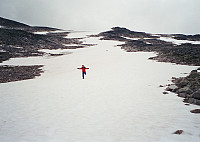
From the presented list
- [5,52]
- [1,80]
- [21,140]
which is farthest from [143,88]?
[5,52]

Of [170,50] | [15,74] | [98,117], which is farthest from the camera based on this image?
[170,50]

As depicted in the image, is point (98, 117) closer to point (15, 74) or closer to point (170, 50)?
point (15, 74)

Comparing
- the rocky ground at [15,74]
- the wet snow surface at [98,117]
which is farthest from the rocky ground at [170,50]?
the rocky ground at [15,74]

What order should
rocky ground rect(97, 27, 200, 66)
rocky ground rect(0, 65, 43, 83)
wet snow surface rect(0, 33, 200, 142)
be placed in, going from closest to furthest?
wet snow surface rect(0, 33, 200, 142)
rocky ground rect(0, 65, 43, 83)
rocky ground rect(97, 27, 200, 66)

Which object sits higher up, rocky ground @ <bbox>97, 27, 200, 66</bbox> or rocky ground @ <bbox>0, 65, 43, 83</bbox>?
rocky ground @ <bbox>97, 27, 200, 66</bbox>

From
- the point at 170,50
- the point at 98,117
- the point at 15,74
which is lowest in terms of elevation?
the point at 98,117

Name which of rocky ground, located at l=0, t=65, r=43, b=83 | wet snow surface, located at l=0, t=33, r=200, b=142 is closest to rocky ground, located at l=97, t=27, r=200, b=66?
wet snow surface, located at l=0, t=33, r=200, b=142

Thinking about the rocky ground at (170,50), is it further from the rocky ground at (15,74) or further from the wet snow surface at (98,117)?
the rocky ground at (15,74)

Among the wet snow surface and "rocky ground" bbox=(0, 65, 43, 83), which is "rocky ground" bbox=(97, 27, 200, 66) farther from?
"rocky ground" bbox=(0, 65, 43, 83)

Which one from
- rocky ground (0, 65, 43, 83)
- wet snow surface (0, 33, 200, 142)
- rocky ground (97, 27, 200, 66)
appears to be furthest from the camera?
rocky ground (97, 27, 200, 66)

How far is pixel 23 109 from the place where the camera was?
328 inches

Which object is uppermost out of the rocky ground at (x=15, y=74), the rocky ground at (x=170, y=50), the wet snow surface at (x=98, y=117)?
the rocky ground at (x=170, y=50)

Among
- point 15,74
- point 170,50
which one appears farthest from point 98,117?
point 170,50

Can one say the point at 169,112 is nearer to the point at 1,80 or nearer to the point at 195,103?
the point at 195,103
